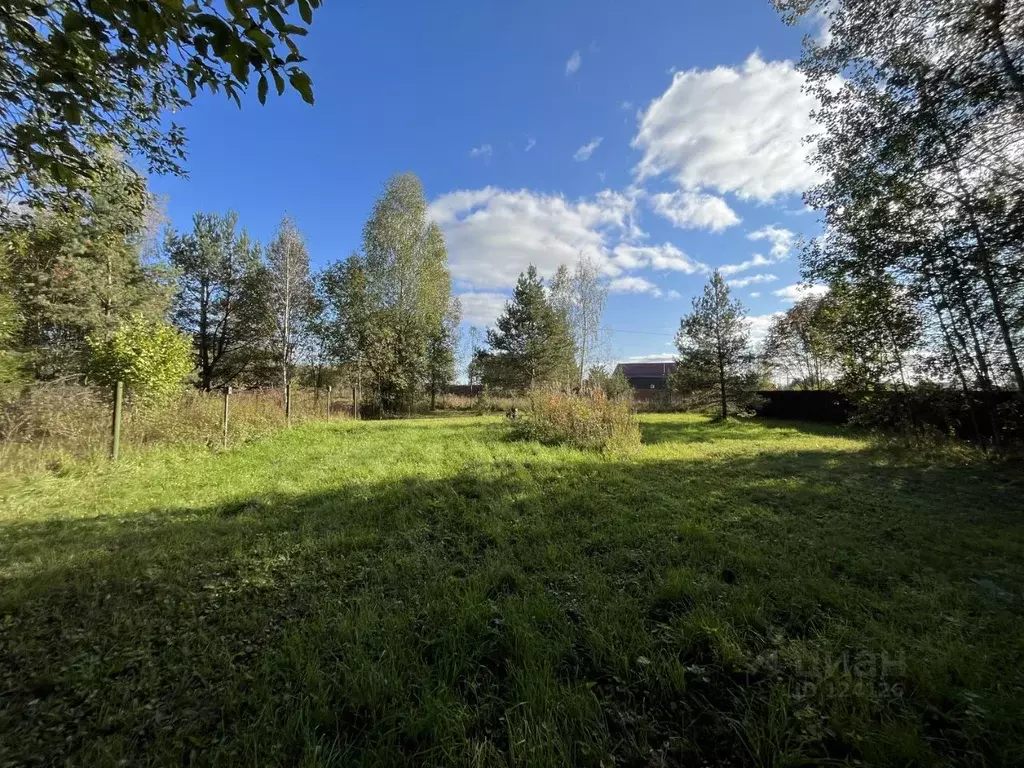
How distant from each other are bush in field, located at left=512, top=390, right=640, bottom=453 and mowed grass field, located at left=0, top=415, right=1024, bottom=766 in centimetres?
344

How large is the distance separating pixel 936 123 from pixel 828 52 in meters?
2.06

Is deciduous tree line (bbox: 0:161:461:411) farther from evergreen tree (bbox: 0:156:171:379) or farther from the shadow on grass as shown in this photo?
the shadow on grass

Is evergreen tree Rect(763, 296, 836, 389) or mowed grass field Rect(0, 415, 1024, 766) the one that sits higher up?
evergreen tree Rect(763, 296, 836, 389)

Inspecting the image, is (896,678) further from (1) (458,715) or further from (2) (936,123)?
(2) (936,123)

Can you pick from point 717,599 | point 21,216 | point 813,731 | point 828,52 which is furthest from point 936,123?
point 21,216

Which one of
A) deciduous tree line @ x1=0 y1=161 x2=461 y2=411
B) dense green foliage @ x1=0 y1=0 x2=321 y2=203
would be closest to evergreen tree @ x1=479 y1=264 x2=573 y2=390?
deciduous tree line @ x1=0 y1=161 x2=461 y2=411

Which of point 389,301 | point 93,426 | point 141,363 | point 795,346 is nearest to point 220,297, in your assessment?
point 389,301

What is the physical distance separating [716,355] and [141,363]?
18.9 m

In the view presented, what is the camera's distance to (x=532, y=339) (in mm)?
22953

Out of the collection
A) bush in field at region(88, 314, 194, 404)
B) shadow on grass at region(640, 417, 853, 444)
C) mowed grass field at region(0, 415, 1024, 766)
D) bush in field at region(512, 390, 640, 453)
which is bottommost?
mowed grass field at region(0, 415, 1024, 766)

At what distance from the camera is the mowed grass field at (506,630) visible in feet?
5.10

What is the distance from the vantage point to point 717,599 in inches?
99.0

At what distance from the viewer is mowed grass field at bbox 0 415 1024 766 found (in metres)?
1.55

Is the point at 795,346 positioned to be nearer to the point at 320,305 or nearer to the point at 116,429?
the point at 320,305
